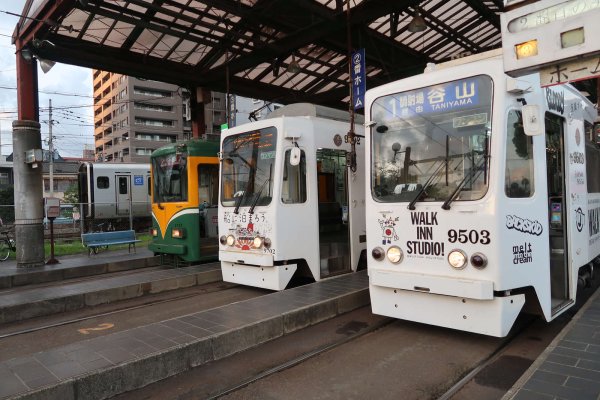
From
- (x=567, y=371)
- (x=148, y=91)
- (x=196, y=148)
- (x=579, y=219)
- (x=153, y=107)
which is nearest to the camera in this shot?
(x=567, y=371)

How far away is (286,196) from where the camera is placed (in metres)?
7.52

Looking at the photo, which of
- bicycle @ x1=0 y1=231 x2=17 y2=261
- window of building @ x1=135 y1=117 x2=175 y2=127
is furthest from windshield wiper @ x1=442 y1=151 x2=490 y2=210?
window of building @ x1=135 y1=117 x2=175 y2=127

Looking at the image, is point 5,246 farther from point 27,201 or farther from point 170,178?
point 170,178

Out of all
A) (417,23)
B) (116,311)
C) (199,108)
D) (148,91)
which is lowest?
(116,311)

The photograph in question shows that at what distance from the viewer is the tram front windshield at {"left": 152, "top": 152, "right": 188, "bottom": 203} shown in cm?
1040

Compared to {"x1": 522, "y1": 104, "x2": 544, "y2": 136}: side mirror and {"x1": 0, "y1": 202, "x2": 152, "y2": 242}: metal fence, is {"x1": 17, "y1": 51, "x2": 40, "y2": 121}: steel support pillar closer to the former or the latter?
{"x1": 0, "y1": 202, "x2": 152, "y2": 242}: metal fence

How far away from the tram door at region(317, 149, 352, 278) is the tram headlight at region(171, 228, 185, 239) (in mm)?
3616

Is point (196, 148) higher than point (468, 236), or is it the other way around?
point (196, 148)

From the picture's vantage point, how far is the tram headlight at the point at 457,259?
4777 mm

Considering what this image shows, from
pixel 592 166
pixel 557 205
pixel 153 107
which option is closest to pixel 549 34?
pixel 557 205

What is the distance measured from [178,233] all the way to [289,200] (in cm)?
380

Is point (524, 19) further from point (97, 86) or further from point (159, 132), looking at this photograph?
point (97, 86)

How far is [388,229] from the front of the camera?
5.43 m

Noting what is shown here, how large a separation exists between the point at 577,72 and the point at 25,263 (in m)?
12.1
